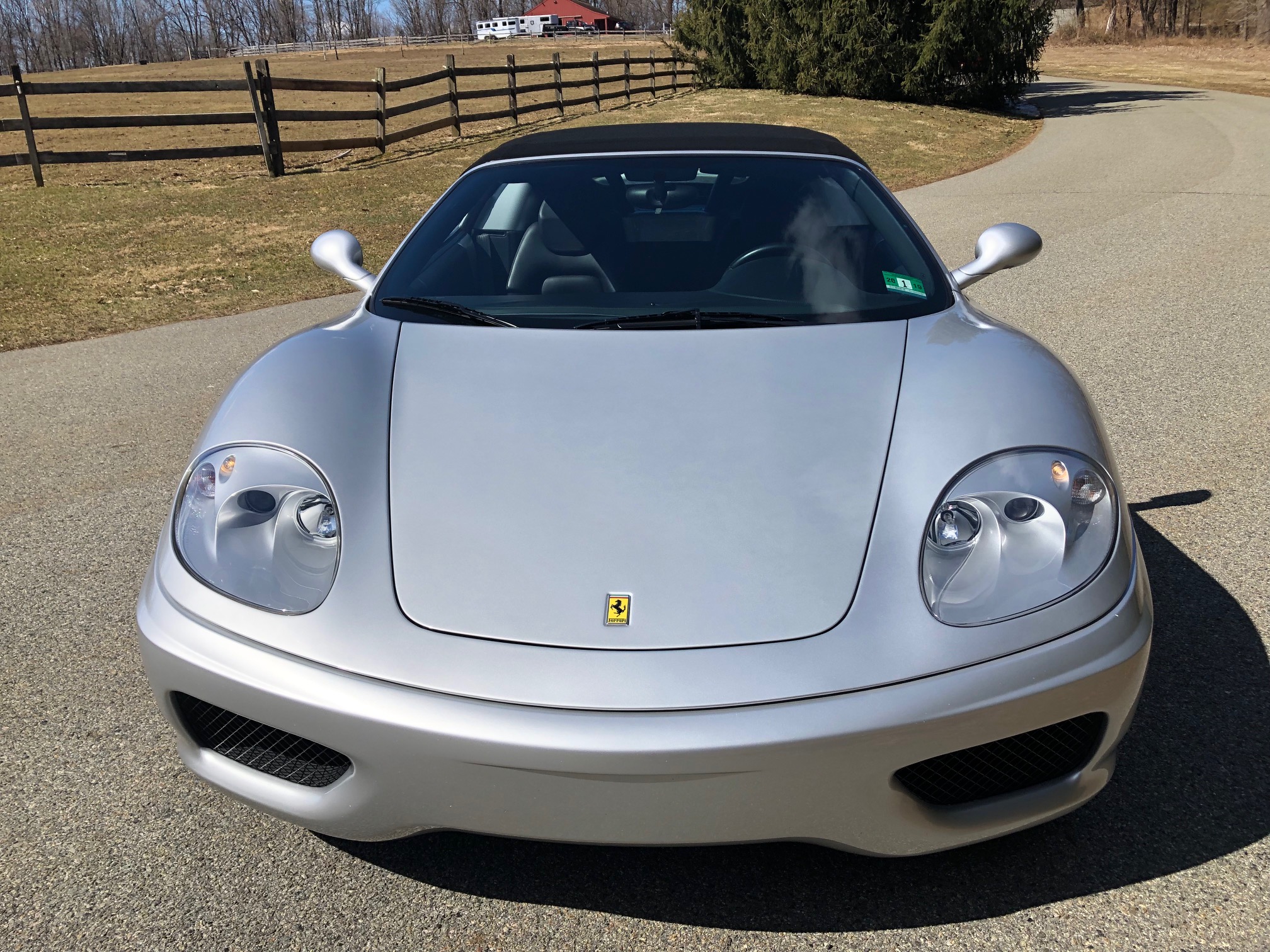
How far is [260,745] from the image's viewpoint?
1.87m

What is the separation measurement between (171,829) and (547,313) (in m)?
1.51

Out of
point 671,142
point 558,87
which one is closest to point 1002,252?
point 671,142

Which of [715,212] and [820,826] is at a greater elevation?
[715,212]

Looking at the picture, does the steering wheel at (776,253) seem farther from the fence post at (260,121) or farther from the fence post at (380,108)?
the fence post at (380,108)

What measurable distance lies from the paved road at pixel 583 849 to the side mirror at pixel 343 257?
1208mm

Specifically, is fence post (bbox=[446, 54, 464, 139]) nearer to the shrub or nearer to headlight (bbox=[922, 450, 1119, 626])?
the shrub

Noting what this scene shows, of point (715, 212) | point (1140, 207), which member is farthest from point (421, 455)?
point (1140, 207)

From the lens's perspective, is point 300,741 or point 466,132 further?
point 466,132

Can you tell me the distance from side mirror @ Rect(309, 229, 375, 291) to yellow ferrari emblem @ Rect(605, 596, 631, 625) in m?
1.75

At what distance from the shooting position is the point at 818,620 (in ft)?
5.84

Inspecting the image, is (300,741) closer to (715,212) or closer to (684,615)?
(684,615)

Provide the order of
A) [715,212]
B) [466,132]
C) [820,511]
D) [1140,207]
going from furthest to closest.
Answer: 1. [466,132]
2. [1140,207]
3. [715,212]
4. [820,511]

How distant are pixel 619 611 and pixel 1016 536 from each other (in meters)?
0.79

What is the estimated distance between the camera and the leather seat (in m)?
2.89
